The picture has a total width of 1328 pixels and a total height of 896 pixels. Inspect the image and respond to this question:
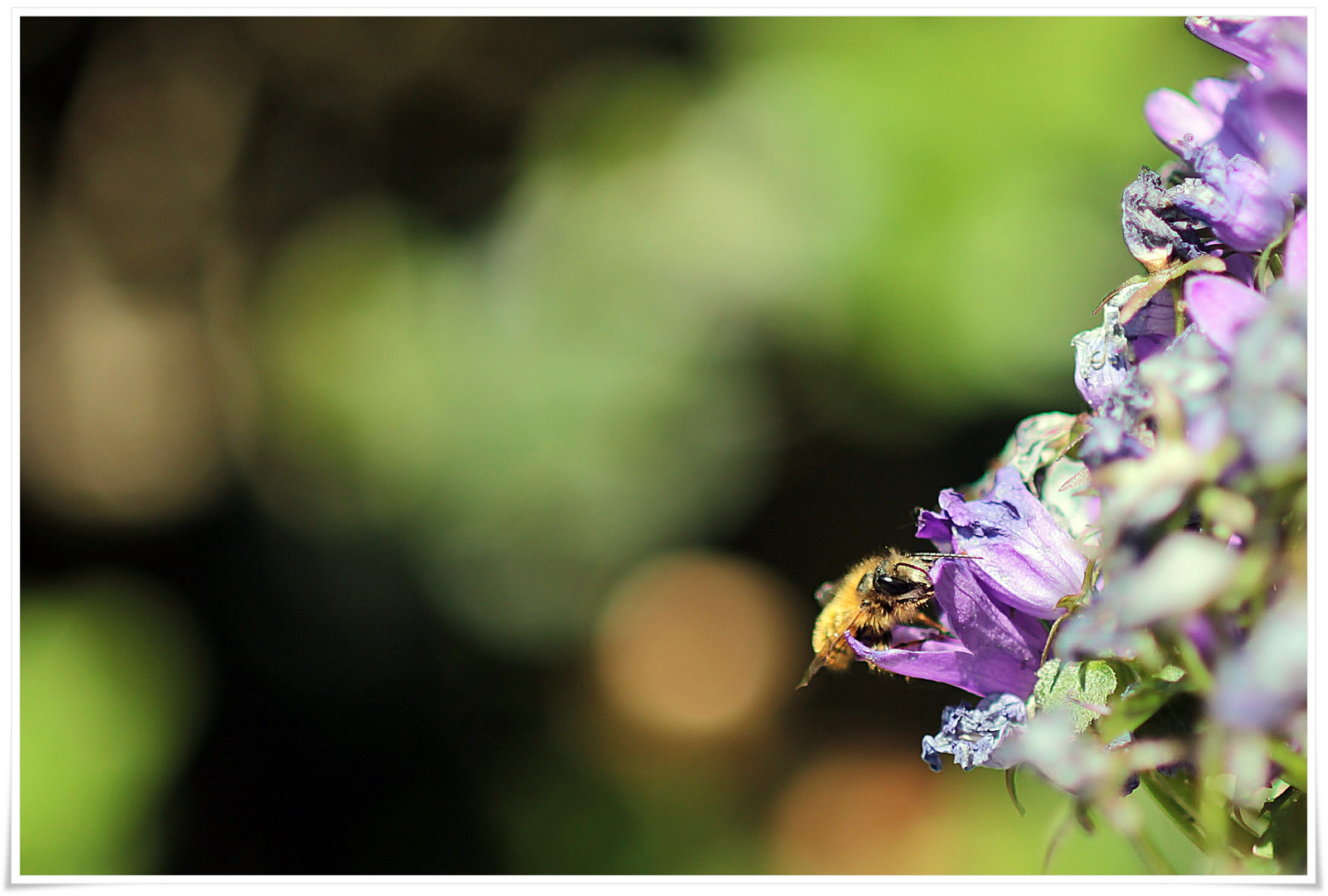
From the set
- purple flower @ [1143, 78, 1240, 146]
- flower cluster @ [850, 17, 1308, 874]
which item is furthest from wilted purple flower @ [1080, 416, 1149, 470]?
purple flower @ [1143, 78, 1240, 146]

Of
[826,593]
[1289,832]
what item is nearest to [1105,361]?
[1289,832]

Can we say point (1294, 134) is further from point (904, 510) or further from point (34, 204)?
point (34, 204)

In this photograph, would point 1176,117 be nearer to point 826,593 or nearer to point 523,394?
point 826,593

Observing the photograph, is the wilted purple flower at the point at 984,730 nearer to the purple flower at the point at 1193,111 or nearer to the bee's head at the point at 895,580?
the bee's head at the point at 895,580

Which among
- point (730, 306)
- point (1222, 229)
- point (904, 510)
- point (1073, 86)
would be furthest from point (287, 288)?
point (1222, 229)

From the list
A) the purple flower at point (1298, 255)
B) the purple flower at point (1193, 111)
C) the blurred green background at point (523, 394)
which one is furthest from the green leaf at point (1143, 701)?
the blurred green background at point (523, 394)

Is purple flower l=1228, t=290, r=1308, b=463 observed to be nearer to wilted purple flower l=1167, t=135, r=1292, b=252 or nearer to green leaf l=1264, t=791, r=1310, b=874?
wilted purple flower l=1167, t=135, r=1292, b=252
